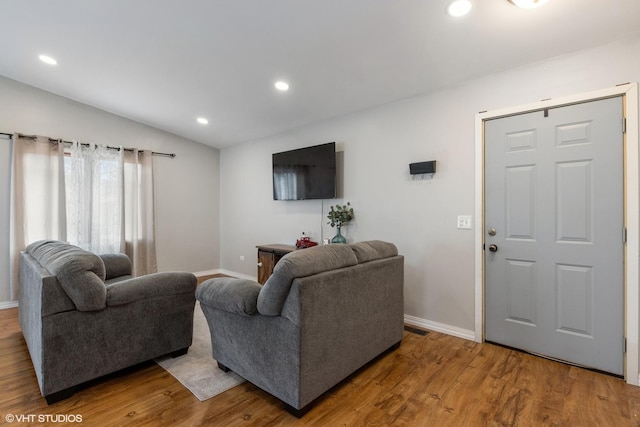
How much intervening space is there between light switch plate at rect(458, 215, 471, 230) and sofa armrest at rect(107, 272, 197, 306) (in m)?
2.46

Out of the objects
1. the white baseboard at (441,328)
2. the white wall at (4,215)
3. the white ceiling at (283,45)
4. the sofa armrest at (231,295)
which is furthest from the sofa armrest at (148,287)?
the white wall at (4,215)

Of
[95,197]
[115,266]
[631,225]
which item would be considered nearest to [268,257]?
[115,266]

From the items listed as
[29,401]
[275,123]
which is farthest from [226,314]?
[275,123]

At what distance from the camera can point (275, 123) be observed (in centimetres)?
442

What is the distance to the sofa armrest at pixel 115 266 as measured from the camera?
3363 mm

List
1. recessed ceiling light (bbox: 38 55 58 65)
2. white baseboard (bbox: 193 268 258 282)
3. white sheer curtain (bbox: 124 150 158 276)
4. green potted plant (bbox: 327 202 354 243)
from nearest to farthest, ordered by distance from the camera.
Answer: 1. recessed ceiling light (bbox: 38 55 58 65)
2. green potted plant (bbox: 327 202 354 243)
3. white sheer curtain (bbox: 124 150 158 276)
4. white baseboard (bbox: 193 268 258 282)

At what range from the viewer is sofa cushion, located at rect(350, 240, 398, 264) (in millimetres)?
2260

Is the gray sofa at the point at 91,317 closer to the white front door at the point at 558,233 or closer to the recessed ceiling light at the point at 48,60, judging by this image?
the recessed ceiling light at the point at 48,60

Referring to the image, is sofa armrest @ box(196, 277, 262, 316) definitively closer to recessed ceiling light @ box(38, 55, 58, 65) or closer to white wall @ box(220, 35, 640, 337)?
white wall @ box(220, 35, 640, 337)

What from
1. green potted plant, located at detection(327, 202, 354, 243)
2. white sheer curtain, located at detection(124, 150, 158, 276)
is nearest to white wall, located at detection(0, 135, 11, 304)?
white sheer curtain, located at detection(124, 150, 158, 276)

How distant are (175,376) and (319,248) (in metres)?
1.43

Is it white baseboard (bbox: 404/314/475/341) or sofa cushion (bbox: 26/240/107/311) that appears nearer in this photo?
sofa cushion (bbox: 26/240/107/311)

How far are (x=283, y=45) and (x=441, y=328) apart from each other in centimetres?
305

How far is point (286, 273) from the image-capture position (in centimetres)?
170
